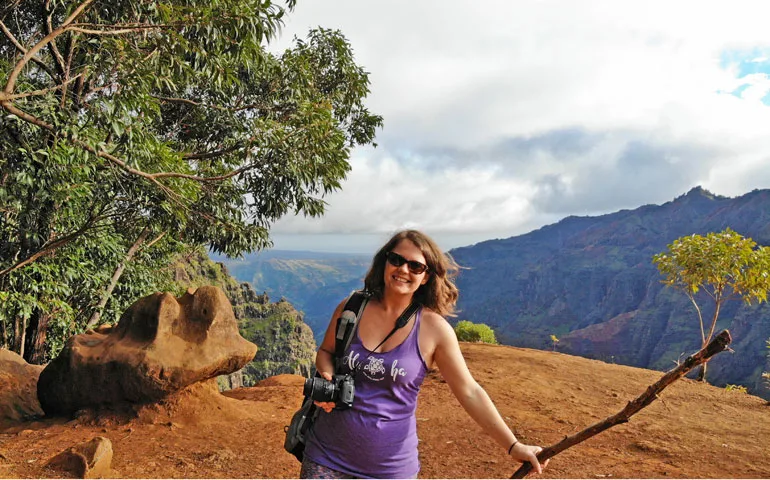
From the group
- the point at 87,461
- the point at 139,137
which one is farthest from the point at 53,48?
the point at 87,461

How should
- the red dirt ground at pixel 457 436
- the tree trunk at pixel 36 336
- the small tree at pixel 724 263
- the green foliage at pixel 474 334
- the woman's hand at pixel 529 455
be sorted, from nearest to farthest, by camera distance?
the woman's hand at pixel 529 455
the red dirt ground at pixel 457 436
the small tree at pixel 724 263
the tree trunk at pixel 36 336
the green foliage at pixel 474 334

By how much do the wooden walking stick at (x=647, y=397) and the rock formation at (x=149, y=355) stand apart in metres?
7.17

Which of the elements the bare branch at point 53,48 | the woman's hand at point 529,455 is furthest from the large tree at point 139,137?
the woman's hand at point 529,455

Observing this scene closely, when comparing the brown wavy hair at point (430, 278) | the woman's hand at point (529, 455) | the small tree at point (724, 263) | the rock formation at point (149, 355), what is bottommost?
the rock formation at point (149, 355)

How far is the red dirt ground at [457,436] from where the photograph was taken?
22.6ft

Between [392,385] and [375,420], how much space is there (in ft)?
0.66

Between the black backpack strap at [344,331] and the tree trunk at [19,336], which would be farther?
the tree trunk at [19,336]

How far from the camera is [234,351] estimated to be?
8906 millimetres

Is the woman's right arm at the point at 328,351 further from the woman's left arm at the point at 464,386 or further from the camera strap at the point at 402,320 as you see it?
the woman's left arm at the point at 464,386

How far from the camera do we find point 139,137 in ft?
26.5

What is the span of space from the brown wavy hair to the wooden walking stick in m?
0.93

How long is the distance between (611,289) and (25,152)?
203511 millimetres

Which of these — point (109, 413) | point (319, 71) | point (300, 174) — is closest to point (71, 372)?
point (109, 413)

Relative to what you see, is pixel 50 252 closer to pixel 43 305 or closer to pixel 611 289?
pixel 43 305
